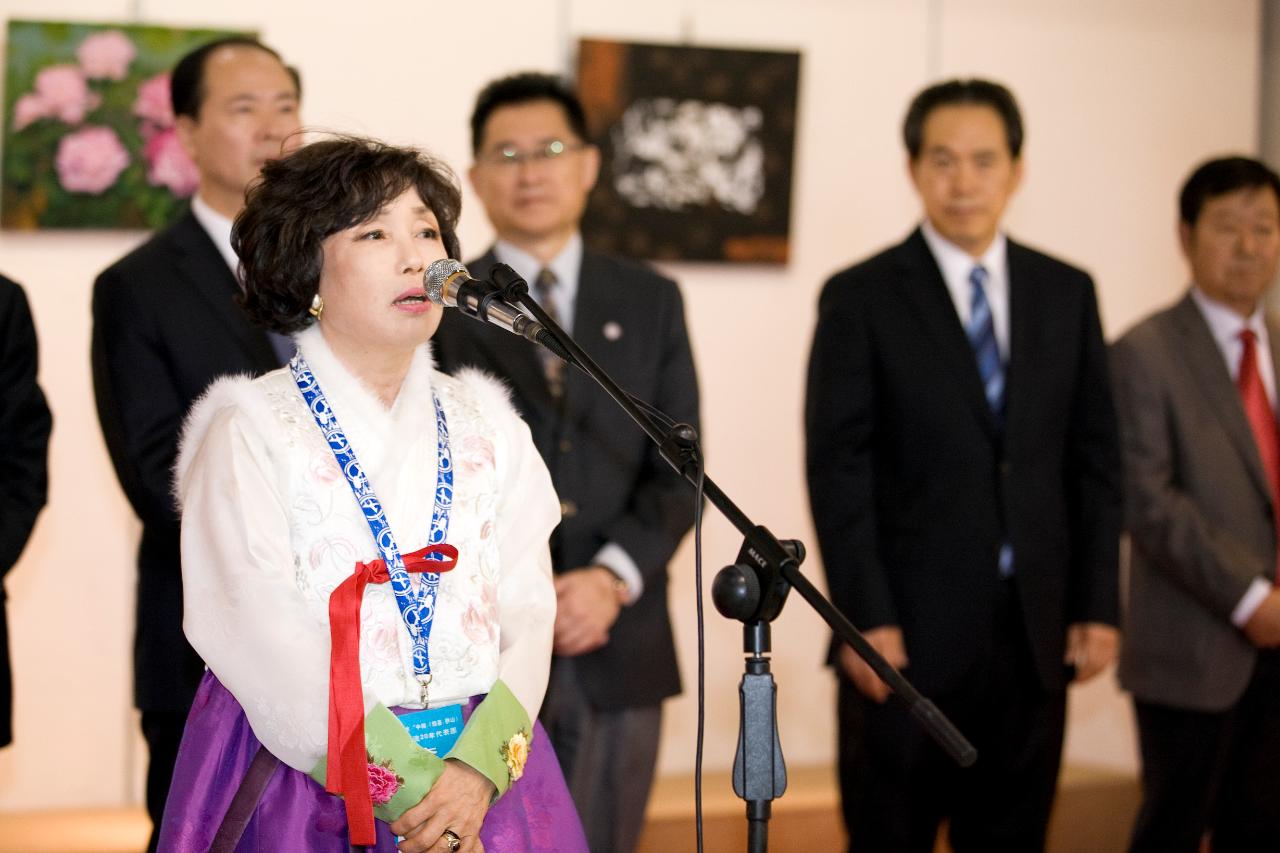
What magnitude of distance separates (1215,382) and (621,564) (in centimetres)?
158

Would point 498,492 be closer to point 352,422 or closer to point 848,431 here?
point 352,422

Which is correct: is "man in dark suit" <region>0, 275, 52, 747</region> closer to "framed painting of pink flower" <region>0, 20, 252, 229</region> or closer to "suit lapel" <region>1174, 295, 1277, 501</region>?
"framed painting of pink flower" <region>0, 20, 252, 229</region>

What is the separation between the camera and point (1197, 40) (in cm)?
509

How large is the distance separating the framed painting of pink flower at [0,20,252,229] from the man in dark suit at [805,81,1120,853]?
1.98m

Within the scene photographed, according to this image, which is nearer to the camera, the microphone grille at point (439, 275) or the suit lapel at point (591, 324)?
the microphone grille at point (439, 275)

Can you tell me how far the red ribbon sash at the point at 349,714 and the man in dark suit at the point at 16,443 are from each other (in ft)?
3.39

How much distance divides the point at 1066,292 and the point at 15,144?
2710mm

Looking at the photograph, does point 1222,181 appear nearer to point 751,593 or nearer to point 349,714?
point 751,593

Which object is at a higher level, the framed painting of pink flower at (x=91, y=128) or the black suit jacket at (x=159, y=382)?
the framed painting of pink flower at (x=91, y=128)

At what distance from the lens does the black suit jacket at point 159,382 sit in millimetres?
2594

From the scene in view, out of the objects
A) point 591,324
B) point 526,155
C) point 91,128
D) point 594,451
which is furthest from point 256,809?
point 91,128

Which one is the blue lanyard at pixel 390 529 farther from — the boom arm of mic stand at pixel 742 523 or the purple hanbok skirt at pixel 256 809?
the boom arm of mic stand at pixel 742 523

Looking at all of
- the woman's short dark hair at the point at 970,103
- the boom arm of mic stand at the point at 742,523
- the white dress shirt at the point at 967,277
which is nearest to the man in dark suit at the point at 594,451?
the white dress shirt at the point at 967,277

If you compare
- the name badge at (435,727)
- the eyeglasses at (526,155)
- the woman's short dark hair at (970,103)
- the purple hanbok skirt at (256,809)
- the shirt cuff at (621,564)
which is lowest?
the purple hanbok skirt at (256,809)
